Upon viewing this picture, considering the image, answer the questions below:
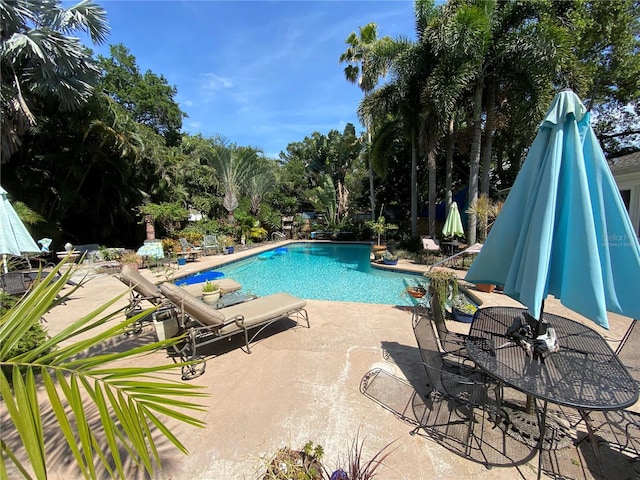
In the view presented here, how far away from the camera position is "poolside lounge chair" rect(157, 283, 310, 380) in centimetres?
366

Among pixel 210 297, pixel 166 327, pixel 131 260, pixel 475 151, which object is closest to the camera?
pixel 166 327

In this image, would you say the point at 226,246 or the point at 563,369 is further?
the point at 226,246

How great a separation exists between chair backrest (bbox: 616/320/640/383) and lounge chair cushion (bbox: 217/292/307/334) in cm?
390

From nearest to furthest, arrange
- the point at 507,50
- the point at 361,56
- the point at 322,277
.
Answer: the point at 507,50, the point at 322,277, the point at 361,56

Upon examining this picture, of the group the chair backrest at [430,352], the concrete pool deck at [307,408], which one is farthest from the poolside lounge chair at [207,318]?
the chair backrest at [430,352]

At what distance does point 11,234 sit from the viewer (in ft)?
16.9

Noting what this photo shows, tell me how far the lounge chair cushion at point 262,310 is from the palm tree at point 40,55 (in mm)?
9463

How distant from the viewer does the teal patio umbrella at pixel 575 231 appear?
7.21 feet

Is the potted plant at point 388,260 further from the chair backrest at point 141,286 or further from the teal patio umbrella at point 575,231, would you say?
the teal patio umbrella at point 575,231

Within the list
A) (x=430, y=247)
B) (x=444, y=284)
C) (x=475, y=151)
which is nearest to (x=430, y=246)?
(x=430, y=247)

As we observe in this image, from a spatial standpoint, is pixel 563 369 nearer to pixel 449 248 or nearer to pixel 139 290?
pixel 139 290

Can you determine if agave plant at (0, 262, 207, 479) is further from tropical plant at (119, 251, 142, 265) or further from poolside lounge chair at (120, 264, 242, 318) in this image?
tropical plant at (119, 251, 142, 265)

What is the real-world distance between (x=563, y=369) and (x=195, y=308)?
160 inches

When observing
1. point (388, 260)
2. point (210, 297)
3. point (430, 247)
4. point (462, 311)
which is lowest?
point (388, 260)
